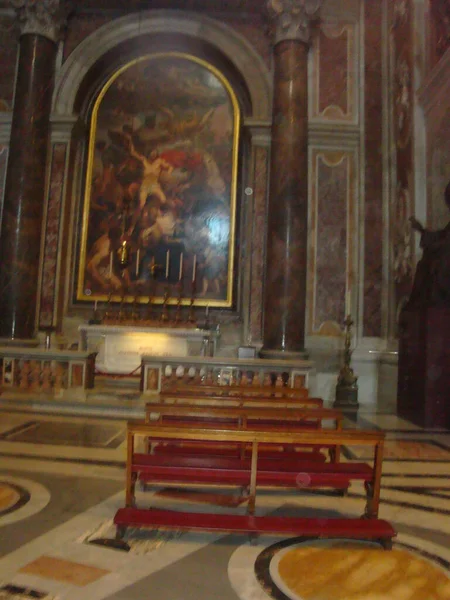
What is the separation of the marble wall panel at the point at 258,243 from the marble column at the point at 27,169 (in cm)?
427

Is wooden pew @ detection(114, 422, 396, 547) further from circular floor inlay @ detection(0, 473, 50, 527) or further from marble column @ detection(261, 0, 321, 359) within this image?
marble column @ detection(261, 0, 321, 359)

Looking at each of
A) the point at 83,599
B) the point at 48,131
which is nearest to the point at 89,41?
the point at 48,131

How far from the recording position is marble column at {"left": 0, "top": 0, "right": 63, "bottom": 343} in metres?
10.4

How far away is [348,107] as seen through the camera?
11.3 metres

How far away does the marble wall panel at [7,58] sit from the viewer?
458 inches

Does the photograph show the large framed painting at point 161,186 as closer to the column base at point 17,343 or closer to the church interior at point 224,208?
the church interior at point 224,208

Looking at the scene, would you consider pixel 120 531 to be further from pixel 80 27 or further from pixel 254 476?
pixel 80 27

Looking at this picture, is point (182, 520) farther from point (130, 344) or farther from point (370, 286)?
point (370, 286)

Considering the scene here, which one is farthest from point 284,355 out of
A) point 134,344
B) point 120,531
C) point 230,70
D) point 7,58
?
point 7,58

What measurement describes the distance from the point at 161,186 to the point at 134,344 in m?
3.52

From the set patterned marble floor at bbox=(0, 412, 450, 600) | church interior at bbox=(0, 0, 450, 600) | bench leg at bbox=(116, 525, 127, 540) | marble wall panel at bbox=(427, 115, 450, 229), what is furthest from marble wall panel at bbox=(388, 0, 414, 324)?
bench leg at bbox=(116, 525, 127, 540)

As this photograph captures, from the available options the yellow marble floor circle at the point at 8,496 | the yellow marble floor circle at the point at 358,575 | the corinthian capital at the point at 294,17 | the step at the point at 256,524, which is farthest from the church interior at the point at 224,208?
the yellow marble floor circle at the point at 358,575

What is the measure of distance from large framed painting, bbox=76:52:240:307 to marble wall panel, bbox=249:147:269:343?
47cm

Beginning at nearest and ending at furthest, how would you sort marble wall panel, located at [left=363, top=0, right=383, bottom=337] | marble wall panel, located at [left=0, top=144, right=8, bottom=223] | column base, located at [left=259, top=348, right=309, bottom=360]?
column base, located at [left=259, top=348, right=309, bottom=360] → marble wall panel, located at [left=363, top=0, right=383, bottom=337] → marble wall panel, located at [left=0, top=144, right=8, bottom=223]
